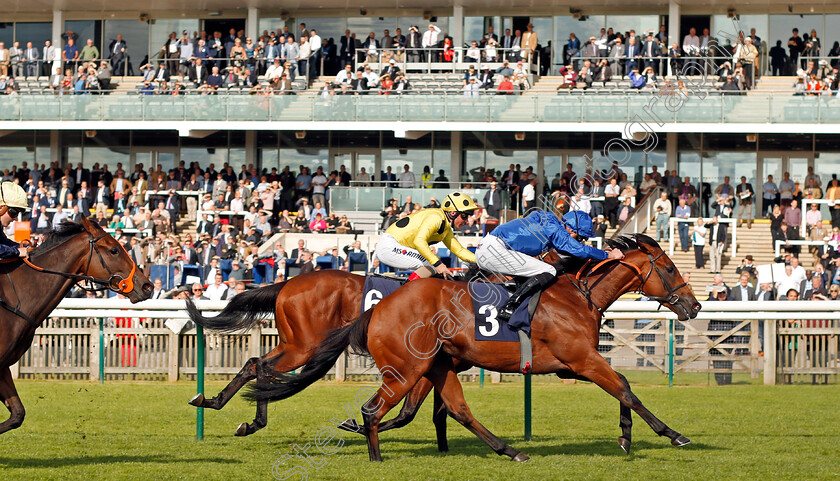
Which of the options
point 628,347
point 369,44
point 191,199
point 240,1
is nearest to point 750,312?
point 628,347

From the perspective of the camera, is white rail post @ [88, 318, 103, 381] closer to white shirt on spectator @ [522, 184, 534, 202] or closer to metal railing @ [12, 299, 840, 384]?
metal railing @ [12, 299, 840, 384]

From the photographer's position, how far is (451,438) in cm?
827

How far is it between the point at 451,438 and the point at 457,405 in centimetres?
135

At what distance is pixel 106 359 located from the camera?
1252 cm

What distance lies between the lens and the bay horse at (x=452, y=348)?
268 inches

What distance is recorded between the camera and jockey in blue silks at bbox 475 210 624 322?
7.27 m

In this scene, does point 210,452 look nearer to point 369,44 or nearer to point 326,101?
point 326,101

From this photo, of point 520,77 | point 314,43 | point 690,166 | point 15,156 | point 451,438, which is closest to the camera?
point 451,438

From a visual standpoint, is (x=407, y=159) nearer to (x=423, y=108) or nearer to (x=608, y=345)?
(x=423, y=108)

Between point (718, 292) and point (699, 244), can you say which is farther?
point (699, 244)

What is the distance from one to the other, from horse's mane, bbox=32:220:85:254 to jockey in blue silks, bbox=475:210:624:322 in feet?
8.93

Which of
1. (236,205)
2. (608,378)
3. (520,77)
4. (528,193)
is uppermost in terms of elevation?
(520,77)

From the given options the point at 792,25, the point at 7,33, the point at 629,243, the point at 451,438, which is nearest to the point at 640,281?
the point at 629,243

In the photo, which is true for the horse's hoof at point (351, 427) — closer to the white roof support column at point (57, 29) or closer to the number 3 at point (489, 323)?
the number 3 at point (489, 323)
